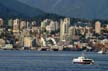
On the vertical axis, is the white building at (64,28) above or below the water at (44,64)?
above

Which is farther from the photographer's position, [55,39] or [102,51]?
[55,39]

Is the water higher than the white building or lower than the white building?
lower

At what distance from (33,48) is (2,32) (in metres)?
10.5

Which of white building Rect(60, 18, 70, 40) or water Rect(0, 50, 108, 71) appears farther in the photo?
white building Rect(60, 18, 70, 40)

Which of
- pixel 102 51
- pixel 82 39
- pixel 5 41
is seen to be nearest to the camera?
pixel 102 51

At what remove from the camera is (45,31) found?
161875 millimetres

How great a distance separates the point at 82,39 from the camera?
6220 inches

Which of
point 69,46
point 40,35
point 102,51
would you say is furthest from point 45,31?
point 102,51

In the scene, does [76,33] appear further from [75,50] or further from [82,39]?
[75,50]

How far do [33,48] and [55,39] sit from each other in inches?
438

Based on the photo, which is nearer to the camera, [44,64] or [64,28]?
[44,64]

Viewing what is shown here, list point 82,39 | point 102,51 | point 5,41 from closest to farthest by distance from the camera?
point 102,51 < point 5,41 < point 82,39

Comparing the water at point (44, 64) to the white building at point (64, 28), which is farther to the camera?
the white building at point (64, 28)

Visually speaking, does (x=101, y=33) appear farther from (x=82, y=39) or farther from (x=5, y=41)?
(x=5, y=41)
